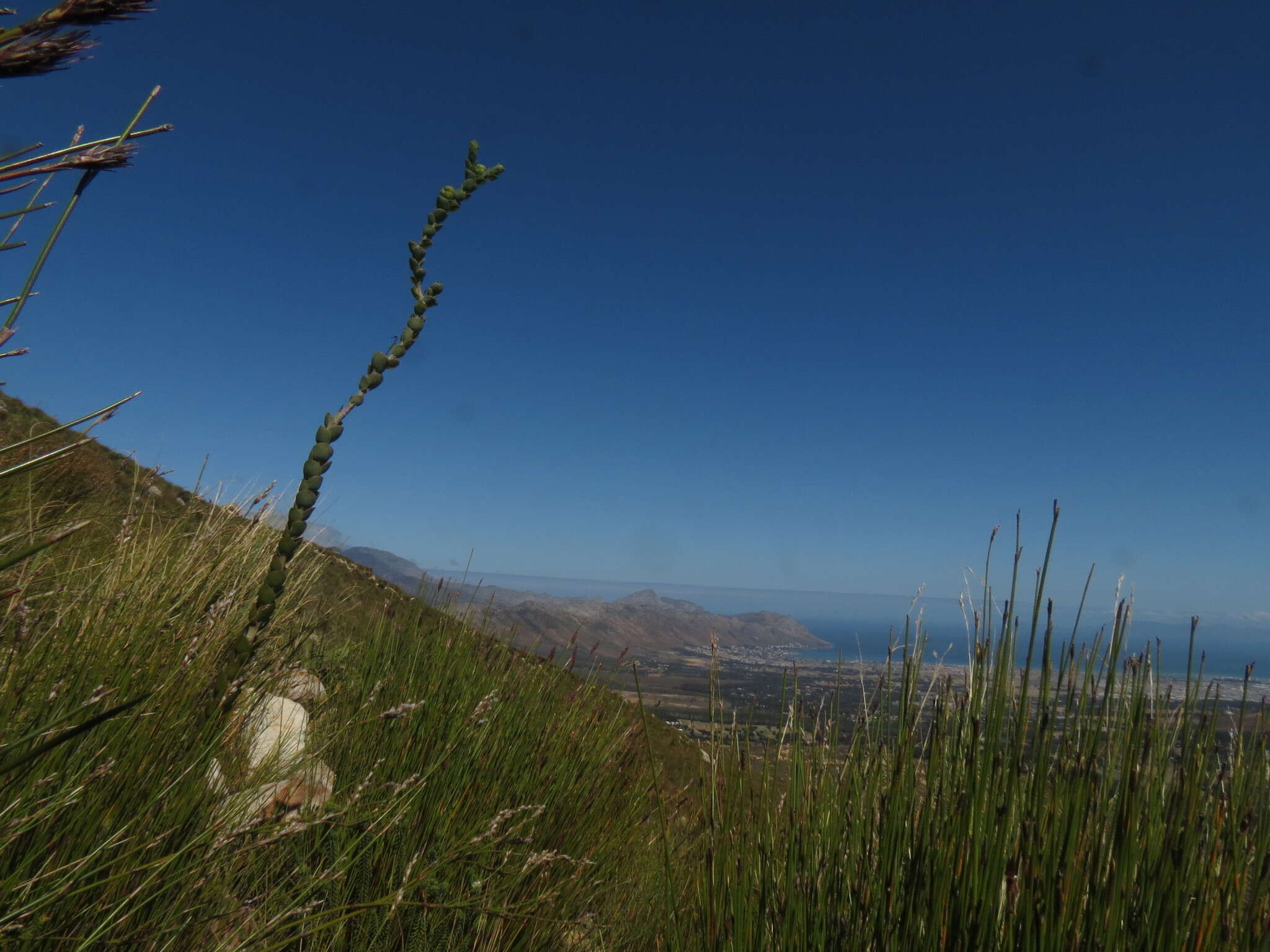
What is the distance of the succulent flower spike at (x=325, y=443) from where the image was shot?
1.53 meters

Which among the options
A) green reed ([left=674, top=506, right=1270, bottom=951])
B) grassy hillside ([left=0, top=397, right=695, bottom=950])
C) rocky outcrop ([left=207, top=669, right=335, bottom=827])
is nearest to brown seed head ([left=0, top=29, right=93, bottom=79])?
grassy hillside ([left=0, top=397, right=695, bottom=950])

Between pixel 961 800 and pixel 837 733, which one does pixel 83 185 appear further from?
pixel 837 733

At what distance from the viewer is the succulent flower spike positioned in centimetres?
153

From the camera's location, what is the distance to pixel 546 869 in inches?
118

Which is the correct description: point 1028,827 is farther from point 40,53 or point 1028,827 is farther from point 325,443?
point 40,53

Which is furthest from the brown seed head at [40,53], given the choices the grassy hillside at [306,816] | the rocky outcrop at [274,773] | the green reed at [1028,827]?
the green reed at [1028,827]

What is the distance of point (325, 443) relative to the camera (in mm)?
1553

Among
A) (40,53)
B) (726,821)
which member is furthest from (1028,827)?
(40,53)

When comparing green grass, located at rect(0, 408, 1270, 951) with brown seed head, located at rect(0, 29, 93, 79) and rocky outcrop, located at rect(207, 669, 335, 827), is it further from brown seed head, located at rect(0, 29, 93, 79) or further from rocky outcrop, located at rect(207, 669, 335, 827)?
brown seed head, located at rect(0, 29, 93, 79)

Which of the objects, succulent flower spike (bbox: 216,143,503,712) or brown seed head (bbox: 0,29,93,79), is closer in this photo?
brown seed head (bbox: 0,29,93,79)

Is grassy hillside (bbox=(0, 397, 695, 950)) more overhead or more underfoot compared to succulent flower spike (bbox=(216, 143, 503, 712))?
more underfoot

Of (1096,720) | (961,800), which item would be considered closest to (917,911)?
(961,800)

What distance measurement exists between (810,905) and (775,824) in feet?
1.21

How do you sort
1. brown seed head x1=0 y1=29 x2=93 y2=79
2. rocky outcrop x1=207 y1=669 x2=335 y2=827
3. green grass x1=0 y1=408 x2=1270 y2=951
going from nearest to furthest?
brown seed head x1=0 y1=29 x2=93 y2=79 < green grass x1=0 y1=408 x2=1270 y2=951 < rocky outcrop x1=207 y1=669 x2=335 y2=827
